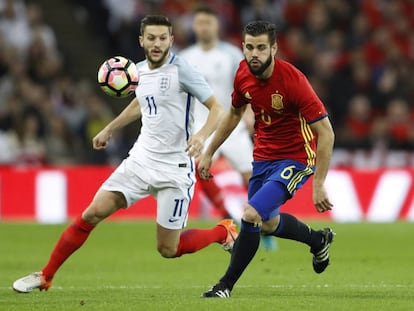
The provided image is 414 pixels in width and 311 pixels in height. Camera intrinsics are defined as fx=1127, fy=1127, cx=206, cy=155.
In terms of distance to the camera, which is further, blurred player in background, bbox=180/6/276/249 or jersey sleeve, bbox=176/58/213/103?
blurred player in background, bbox=180/6/276/249

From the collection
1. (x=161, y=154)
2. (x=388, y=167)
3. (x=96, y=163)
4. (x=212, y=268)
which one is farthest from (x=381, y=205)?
(x=161, y=154)

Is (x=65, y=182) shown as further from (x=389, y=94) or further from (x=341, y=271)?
(x=341, y=271)

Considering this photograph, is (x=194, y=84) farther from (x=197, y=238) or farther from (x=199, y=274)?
(x=199, y=274)

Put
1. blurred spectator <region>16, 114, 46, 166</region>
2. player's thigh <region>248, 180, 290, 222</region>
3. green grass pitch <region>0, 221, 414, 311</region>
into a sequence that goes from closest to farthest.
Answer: green grass pitch <region>0, 221, 414, 311</region>, player's thigh <region>248, 180, 290, 222</region>, blurred spectator <region>16, 114, 46, 166</region>

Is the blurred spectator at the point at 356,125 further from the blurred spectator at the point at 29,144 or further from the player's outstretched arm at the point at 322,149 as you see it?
the player's outstretched arm at the point at 322,149

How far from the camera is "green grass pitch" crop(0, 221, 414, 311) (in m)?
7.96

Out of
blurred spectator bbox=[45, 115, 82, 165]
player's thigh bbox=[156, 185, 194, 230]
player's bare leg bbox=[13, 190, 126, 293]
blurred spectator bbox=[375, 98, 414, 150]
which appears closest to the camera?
player's bare leg bbox=[13, 190, 126, 293]

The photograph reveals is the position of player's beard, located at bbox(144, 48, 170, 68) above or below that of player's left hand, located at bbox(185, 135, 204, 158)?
above

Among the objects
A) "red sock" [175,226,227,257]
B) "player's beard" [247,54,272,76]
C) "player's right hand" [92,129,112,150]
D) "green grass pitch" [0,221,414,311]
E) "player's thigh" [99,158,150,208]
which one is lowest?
"green grass pitch" [0,221,414,311]

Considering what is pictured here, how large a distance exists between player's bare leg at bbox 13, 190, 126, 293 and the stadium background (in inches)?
298

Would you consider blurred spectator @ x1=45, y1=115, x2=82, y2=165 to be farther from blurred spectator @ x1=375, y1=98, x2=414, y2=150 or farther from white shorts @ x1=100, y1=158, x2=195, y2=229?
white shorts @ x1=100, y1=158, x2=195, y2=229

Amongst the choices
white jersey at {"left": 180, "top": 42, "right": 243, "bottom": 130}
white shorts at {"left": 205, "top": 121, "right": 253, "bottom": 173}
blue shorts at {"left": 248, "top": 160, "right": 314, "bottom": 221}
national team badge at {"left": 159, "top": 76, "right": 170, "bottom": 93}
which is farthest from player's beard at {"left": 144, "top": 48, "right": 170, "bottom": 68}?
white jersey at {"left": 180, "top": 42, "right": 243, "bottom": 130}

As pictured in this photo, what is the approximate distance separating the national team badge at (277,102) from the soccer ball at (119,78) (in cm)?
117

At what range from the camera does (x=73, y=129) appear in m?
18.6
